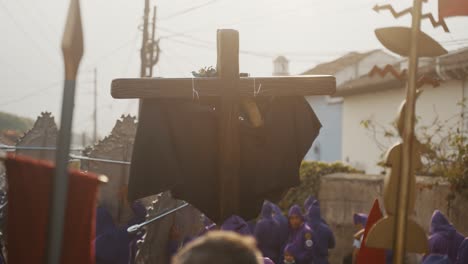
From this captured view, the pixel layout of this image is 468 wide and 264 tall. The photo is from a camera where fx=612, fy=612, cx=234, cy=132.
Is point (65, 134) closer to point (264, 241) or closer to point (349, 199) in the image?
point (264, 241)

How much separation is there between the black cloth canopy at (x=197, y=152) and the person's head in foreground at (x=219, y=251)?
1249 mm

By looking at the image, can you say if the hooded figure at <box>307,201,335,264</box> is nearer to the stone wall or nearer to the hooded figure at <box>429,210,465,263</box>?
the stone wall

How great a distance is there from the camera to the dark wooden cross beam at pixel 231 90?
2930mm

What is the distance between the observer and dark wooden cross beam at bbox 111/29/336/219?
9.61 feet

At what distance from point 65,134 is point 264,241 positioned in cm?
708

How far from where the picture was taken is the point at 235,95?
2.96m

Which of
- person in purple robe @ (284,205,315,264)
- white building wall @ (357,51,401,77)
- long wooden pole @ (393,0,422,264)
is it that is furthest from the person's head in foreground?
white building wall @ (357,51,401,77)

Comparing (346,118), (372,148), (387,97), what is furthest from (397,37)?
(346,118)

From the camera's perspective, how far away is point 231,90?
295 cm

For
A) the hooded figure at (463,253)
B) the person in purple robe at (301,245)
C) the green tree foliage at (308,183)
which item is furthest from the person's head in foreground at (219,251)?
the green tree foliage at (308,183)

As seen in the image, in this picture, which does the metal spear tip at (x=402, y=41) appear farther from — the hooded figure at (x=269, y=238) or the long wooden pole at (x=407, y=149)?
the hooded figure at (x=269, y=238)

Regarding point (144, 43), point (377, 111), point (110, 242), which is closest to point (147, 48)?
point (144, 43)

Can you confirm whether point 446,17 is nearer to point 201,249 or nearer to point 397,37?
point 397,37

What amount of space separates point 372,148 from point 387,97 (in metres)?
2.42
